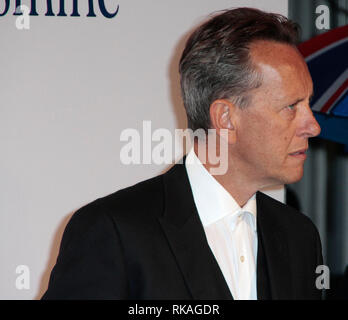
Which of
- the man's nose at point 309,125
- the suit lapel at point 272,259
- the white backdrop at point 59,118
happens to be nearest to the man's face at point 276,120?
the man's nose at point 309,125

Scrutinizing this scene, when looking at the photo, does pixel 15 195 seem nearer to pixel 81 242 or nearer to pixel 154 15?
pixel 154 15

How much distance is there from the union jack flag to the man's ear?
2.93ft

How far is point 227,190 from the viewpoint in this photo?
119cm

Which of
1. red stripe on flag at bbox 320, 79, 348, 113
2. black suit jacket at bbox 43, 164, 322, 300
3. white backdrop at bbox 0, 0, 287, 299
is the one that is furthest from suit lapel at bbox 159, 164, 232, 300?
red stripe on flag at bbox 320, 79, 348, 113

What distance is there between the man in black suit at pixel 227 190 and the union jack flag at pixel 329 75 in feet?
2.53

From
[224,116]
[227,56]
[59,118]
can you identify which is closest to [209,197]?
[224,116]

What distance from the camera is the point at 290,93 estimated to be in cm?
115

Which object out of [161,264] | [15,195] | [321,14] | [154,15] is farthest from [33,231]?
[321,14]

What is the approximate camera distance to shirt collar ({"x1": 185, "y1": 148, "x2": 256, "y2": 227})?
1160 mm

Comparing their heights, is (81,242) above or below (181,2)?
below

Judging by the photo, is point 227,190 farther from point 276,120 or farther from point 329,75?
point 329,75

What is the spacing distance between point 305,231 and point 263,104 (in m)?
0.35

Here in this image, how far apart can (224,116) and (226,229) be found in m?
0.24

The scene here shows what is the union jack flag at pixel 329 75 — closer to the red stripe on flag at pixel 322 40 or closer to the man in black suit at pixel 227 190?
the red stripe on flag at pixel 322 40
